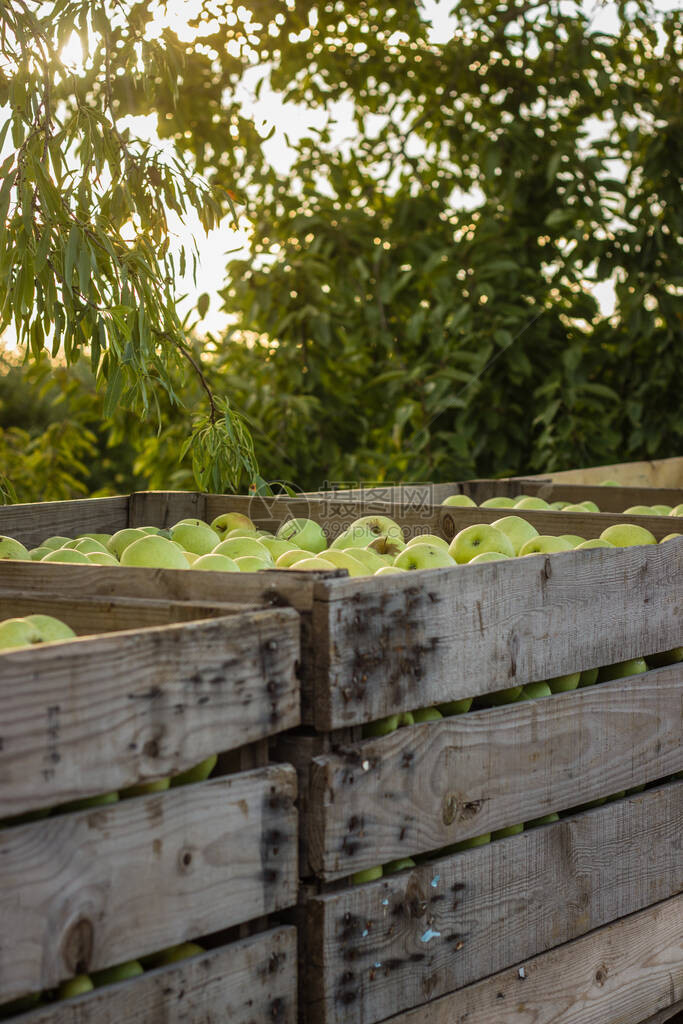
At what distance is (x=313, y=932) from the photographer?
3.76ft

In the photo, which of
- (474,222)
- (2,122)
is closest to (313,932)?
(2,122)

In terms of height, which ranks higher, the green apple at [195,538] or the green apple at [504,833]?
the green apple at [195,538]

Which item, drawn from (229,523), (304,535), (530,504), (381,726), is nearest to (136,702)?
(381,726)

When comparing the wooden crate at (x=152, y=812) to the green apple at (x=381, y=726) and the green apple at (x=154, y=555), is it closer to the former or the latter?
the green apple at (x=381, y=726)

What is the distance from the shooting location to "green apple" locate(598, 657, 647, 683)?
1.63m

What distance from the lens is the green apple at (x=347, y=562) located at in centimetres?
153

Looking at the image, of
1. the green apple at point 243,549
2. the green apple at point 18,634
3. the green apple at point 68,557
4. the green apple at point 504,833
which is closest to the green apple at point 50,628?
the green apple at point 18,634

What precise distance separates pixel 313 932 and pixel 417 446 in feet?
12.5

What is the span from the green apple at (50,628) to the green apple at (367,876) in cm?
42

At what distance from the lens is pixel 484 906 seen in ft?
4.38

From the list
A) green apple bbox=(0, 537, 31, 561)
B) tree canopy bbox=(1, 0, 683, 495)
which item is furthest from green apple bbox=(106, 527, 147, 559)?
tree canopy bbox=(1, 0, 683, 495)

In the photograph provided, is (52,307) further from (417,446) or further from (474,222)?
(474,222)

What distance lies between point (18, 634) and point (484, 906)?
683mm

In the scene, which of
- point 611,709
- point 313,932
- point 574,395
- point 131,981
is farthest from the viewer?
point 574,395
